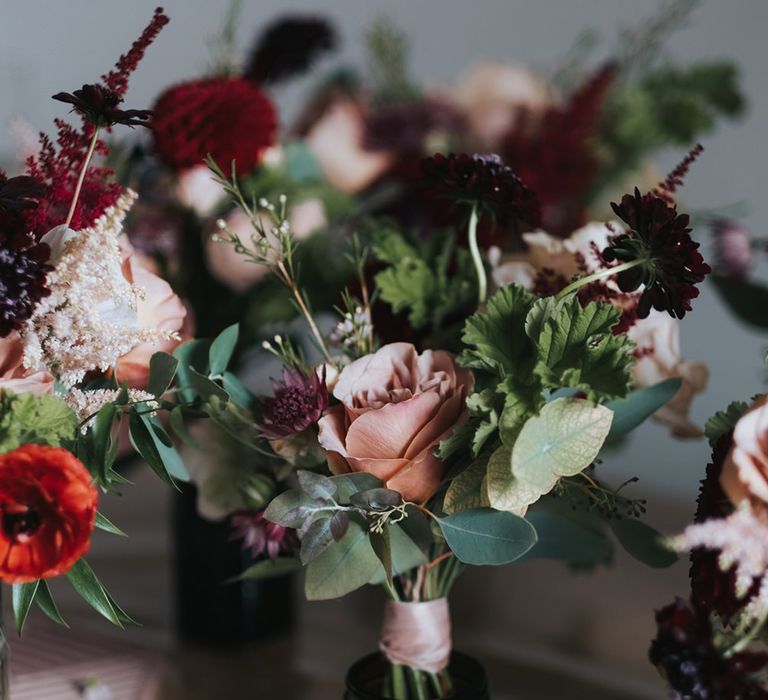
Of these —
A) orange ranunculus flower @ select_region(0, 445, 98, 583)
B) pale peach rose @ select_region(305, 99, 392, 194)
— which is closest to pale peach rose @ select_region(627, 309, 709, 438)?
orange ranunculus flower @ select_region(0, 445, 98, 583)

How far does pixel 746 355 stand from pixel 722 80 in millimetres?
466

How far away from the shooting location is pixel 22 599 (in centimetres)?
49

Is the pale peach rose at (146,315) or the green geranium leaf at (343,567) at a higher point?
the pale peach rose at (146,315)

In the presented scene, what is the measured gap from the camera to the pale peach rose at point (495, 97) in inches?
42.7

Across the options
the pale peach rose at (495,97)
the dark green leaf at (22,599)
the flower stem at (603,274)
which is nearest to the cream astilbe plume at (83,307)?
the dark green leaf at (22,599)

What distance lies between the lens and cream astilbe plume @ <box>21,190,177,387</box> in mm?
460

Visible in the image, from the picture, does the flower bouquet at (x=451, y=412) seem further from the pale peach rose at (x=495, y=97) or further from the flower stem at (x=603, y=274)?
the pale peach rose at (x=495, y=97)

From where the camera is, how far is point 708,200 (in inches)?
52.4

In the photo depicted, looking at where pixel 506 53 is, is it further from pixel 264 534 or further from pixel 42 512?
pixel 42 512

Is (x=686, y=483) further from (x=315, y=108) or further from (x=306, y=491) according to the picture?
(x=306, y=491)

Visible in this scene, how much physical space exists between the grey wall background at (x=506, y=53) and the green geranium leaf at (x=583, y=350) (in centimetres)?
85

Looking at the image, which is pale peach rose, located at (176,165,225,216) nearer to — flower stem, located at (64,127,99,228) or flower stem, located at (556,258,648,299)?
flower stem, located at (64,127,99,228)

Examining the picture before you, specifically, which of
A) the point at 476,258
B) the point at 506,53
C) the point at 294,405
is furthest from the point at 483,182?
the point at 506,53

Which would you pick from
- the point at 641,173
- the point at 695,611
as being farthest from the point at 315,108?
the point at 695,611
